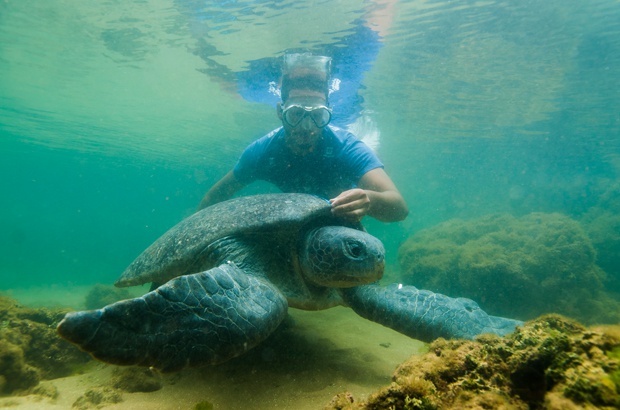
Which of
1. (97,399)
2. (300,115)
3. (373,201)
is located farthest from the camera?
(300,115)

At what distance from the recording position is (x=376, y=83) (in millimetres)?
15484

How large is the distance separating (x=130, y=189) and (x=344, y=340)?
71.2m

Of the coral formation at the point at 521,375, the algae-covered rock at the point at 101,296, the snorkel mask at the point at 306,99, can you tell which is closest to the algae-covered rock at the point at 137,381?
the coral formation at the point at 521,375

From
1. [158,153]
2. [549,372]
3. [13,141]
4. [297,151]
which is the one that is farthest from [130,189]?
Result: [549,372]

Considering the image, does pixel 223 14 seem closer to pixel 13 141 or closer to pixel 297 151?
pixel 297 151

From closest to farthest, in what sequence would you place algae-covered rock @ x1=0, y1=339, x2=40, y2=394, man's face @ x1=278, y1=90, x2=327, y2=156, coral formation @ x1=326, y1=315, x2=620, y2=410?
coral formation @ x1=326, y1=315, x2=620, y2=410, algae-covered rock @ x1=0, y1=339, x2=40, y2=394, man's face @ x1=278, y1=90, x2=327, y2=156

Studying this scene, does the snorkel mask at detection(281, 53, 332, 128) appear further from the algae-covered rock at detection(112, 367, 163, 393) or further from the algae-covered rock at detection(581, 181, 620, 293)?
the algae-covered rock at detection(581, 181, 620, 293)

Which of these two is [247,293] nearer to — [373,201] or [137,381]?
[137,381]

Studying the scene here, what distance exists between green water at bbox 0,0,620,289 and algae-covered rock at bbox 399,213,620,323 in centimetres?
761

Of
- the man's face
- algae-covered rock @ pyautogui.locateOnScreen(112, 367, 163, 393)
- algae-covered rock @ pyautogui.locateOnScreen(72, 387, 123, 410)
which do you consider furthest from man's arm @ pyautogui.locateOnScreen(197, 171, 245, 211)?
algae-covered rock @ pyautogui.locateOnScreen(72, 387, 123, 410)

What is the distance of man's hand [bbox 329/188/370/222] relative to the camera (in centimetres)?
334

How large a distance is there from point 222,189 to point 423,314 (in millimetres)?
4933

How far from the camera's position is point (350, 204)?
3342 millimetres

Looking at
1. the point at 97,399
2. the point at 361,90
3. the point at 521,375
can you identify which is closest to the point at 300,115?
the point at 97,399
